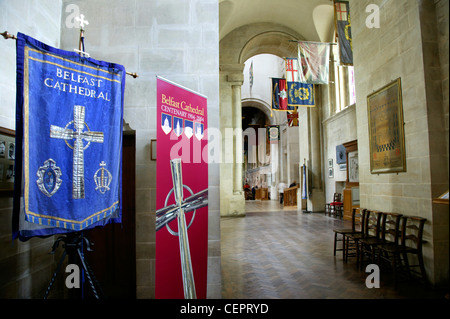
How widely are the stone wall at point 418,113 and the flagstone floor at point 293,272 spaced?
2.95 ft

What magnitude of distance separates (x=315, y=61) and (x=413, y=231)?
6516mm

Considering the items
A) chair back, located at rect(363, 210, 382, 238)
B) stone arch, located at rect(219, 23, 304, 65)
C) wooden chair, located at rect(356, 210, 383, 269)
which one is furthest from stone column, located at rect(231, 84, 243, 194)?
wooden chair, located at rect(356, 210, 383, 269)

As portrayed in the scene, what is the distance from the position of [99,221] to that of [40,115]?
116 cm

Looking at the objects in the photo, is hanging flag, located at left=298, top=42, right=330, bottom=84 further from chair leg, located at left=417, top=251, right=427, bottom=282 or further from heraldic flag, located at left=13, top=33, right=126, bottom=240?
heraldic flag, located at left=13, top=33, right=126, bottom=240

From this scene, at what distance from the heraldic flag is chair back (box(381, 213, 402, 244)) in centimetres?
419

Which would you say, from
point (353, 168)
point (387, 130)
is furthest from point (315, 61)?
point (387, 130)

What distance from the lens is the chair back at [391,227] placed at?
4.30m

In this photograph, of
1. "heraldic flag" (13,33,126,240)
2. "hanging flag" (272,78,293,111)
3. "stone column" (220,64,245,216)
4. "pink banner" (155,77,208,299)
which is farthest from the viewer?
"hanging flag" (272,78,293,111)

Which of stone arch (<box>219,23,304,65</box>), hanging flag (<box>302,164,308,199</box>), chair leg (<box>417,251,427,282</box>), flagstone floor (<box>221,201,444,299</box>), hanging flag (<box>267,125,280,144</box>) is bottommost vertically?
flagstone floor (<box>221,201,444,299</box>)

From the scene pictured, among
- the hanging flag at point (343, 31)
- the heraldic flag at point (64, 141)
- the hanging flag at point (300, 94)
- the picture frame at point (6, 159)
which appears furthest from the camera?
the hanging flag at point (300, 94)

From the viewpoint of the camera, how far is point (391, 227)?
4797 millimetres

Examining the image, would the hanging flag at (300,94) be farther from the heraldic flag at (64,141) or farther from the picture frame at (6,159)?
the picture frame at (6,159)

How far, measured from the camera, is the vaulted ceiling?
1110cm

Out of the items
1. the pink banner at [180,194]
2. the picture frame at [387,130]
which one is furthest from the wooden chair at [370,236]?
the pink banner at [180,194]
